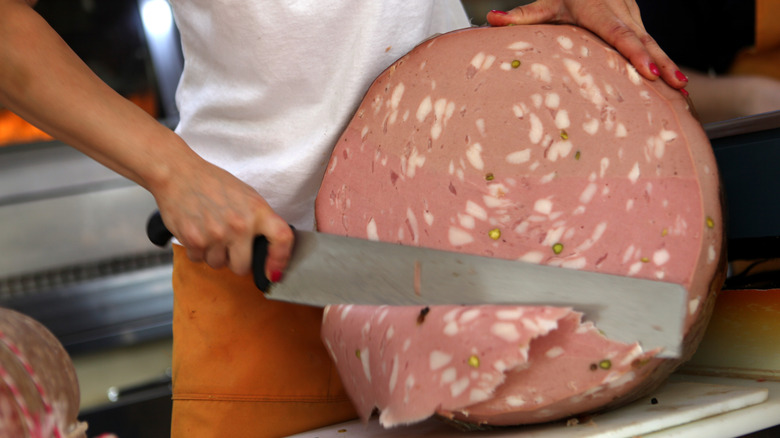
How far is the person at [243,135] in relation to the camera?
0.86 meters

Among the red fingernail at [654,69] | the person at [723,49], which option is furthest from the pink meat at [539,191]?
the person at [723,49]

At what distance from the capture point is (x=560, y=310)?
0.71 meters

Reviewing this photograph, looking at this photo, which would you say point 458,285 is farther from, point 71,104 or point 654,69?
point 71,104

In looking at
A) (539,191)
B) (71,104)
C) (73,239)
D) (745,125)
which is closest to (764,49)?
(745,125)

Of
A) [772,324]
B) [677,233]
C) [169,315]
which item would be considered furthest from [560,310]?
[169,315]

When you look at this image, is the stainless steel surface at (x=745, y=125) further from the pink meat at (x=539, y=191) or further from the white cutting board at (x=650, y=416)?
the white cutting board at (x=650, y=416)

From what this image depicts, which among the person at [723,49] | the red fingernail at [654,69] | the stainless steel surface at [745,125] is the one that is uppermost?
the red fingernail at [654,69]

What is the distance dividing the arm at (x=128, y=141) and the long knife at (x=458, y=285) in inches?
1.5

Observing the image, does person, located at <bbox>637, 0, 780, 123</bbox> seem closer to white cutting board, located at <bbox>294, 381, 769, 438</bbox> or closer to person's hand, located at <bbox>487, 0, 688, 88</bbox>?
person's hand, located at <bbox>487, 0, 688, 88</bbox>

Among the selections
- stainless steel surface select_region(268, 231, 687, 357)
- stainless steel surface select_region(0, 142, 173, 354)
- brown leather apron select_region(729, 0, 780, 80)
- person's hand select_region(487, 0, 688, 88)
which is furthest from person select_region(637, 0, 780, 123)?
stainless steel surface select_region(0, 142, 173, 354)

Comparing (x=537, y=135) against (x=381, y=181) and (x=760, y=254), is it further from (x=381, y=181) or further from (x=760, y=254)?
(x=760, y=254)

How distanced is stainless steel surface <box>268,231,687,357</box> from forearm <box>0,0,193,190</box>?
0.73 feet

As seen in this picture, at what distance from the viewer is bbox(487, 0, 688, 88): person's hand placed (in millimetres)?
831

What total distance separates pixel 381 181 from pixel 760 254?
0.77 metres
